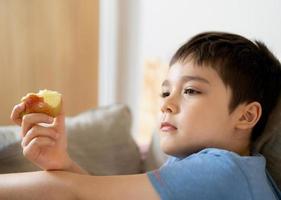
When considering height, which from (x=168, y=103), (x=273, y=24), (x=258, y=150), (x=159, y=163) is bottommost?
(x=159, y=163)

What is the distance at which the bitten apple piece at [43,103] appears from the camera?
92 cm

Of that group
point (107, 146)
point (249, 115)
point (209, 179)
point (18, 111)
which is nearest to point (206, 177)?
point (209, 179)

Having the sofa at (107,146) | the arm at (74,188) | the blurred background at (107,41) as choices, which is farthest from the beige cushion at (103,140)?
the arm at (74,188)

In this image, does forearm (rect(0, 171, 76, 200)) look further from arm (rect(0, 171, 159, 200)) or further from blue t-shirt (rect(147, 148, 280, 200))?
blue t-shirt (rect(147, 148, 280, 200))

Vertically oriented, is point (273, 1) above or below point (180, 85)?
above

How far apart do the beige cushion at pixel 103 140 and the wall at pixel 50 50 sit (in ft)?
1.58

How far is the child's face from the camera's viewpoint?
1.01m

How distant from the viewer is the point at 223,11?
1755mm

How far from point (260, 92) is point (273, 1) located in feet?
1.96

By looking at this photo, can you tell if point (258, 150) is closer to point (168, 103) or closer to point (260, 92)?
point (260, 92)

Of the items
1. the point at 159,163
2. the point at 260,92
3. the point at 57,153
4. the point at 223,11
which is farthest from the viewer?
the point at 223,11

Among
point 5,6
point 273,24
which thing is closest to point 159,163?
point 273,24

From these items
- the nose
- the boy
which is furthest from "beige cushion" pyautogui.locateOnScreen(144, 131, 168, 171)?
the nose

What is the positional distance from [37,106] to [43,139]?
7 centimetres
